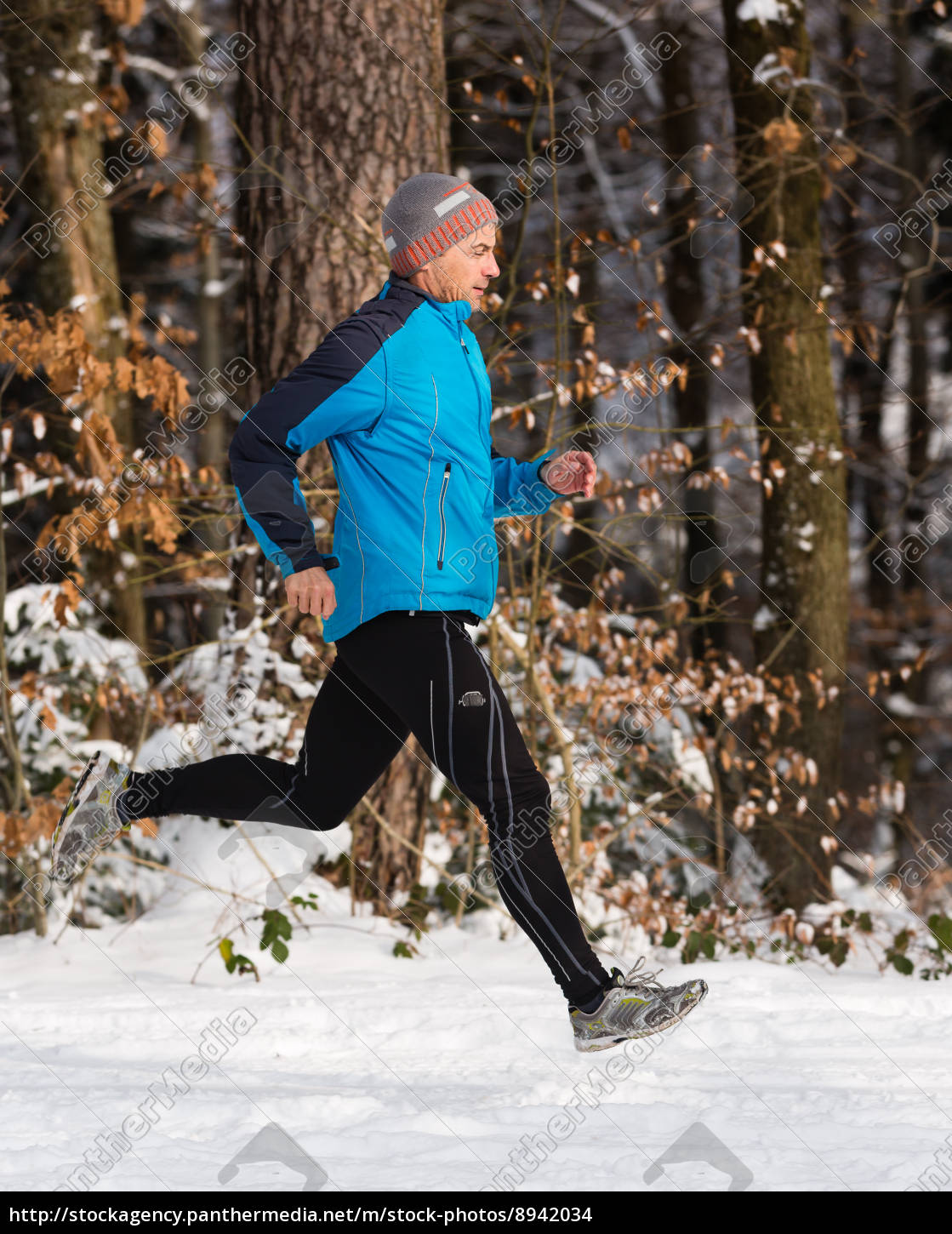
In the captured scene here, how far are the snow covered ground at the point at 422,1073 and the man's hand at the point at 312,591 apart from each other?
1.10 meters

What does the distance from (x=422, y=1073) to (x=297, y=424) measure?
1.70 meters

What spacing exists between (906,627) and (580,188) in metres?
6.03

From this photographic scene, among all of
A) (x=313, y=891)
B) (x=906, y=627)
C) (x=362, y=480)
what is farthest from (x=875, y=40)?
(x=362, y=480)

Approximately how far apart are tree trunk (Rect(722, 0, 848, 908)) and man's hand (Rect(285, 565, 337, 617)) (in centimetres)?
436

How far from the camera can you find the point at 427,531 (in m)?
2.91

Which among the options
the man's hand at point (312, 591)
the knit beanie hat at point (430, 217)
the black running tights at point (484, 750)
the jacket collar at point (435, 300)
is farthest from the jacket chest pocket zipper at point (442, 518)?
the knit beanie hat at point (430, 217)

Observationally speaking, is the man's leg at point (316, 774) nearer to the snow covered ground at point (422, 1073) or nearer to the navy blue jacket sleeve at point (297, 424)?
the navy blue jacket sleeve at point (297, 424)

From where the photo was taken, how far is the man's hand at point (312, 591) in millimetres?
2795

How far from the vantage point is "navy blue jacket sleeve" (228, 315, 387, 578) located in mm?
2871

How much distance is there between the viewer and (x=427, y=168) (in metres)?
5.41

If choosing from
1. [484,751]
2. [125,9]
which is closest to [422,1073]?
[484,751]

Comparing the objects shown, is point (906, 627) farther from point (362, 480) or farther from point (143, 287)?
point (362, 480)

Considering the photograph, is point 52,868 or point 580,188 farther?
point 580,188

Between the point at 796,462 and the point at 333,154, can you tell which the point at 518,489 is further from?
the point at 796,462
